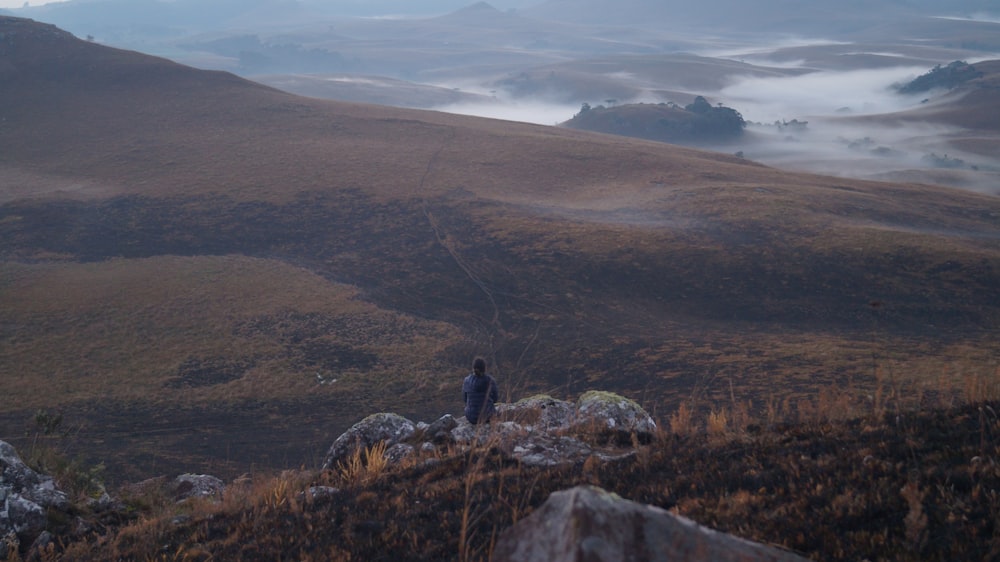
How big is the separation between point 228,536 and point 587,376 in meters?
12.5

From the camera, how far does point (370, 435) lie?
8.85 metres

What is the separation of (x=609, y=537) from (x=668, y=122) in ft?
361

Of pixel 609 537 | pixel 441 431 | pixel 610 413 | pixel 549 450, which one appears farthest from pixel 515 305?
pixel 609 537

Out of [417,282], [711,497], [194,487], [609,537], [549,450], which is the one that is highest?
[609,537]

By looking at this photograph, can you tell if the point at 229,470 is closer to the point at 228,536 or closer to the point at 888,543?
the point at 228,536

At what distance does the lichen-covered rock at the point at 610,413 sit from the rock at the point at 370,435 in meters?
2.25

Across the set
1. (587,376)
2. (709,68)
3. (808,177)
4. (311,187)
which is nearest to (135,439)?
(587,376)

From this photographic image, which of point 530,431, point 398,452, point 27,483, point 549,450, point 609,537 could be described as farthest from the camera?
point 398,452

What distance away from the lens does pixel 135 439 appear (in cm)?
1390

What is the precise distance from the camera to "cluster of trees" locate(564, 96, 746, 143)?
105m

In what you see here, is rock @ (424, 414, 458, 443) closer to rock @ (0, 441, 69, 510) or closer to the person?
the person

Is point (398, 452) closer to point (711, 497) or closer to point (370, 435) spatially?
point (370, 435)

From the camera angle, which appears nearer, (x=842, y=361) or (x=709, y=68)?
(x=842, y=361)

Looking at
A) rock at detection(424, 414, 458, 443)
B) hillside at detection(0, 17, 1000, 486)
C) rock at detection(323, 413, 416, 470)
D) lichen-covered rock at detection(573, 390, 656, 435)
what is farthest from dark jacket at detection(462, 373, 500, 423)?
hillside at detection(0, 17, 1000, 486)
